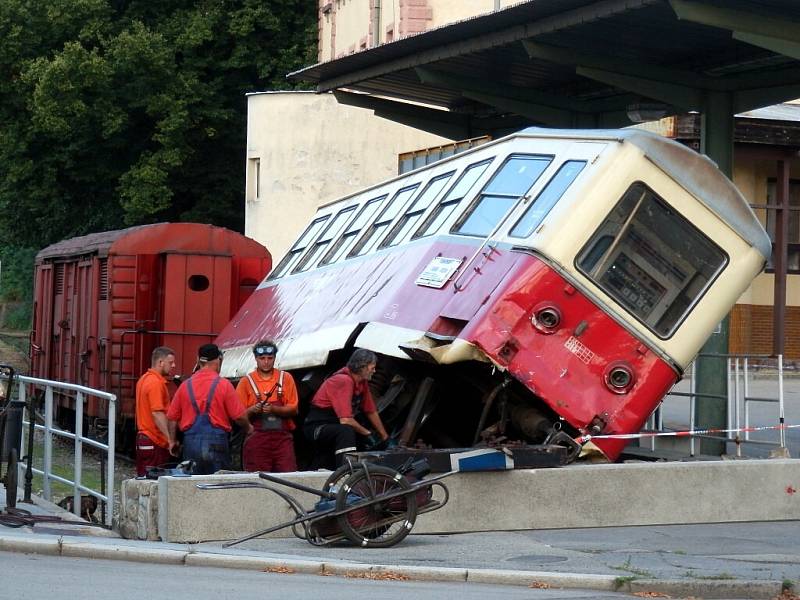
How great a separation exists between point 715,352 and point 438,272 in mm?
4910

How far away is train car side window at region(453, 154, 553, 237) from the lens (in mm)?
13812

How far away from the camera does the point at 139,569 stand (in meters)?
10.5

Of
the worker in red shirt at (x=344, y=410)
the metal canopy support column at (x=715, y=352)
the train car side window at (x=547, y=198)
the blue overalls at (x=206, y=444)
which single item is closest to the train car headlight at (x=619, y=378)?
Answer: the train car side window at (x=547, y=198)

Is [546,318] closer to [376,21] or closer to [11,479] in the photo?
[11,479]

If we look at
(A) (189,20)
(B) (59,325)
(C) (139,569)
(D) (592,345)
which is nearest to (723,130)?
(D) (592,345)

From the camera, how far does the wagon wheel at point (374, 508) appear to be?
36.9ft

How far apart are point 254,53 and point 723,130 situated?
30.6 metres

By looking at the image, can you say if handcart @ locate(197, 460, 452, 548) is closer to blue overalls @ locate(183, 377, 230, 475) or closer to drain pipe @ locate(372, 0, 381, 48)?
blue overalls @ locate(183, 377, 230, 475)

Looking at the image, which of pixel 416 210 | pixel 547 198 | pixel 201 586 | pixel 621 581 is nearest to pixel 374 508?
pixel 201 586

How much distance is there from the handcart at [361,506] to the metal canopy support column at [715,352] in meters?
6.16

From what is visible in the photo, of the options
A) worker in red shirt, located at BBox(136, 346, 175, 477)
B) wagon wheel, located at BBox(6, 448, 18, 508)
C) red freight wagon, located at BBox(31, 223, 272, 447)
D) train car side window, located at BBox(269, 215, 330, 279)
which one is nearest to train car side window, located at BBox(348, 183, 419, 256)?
train car side window, located at BBox(269, 215, 330, 279)

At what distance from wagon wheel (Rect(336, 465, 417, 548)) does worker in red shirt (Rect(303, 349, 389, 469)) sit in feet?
4.44

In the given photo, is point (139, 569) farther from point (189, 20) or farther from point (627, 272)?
point (189, 20)

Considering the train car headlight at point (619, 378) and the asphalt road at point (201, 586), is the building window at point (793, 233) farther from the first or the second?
the asphalt road at point (201, 586)
